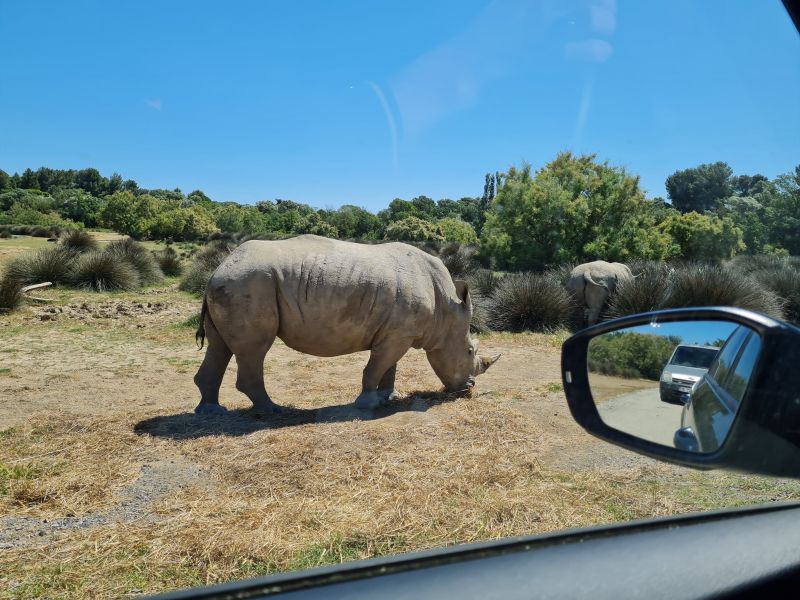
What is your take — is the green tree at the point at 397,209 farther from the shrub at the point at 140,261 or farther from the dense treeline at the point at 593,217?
the shrub at the point at 140,261

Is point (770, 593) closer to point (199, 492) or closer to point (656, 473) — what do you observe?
point (656, 473)

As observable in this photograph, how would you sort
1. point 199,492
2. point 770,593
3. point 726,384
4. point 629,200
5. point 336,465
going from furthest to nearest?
point 629,200 → point 336,465 → point 199,492 → point 726,384 → point 770,593

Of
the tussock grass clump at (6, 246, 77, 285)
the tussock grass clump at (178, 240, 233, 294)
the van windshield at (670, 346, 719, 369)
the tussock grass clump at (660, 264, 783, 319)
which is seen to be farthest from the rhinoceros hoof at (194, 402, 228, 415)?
the tussock grass clump at (6, 246, 77, 285)

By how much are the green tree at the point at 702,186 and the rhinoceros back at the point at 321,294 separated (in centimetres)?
694

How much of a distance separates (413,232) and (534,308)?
26722 mm

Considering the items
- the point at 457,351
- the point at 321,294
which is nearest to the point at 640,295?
the point at 457,351

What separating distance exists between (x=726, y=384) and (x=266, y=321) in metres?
4.95

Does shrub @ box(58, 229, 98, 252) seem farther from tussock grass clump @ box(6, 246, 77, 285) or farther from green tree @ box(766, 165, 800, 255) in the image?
green tree @ box(766, 165, 800, 255)

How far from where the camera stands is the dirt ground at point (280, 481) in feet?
8.43

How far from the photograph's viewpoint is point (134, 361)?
30.7ft

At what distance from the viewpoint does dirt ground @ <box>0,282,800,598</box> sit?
8.43 ft

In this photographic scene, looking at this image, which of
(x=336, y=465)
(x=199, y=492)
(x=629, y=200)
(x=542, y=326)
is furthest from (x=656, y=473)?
(x=629, y=200)

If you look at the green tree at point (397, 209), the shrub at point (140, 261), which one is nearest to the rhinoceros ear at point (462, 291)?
the shrub at point (140, 261)

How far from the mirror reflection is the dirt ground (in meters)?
0.76
